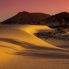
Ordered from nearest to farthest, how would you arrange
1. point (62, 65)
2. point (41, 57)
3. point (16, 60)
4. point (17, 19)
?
point (62, 65) → point (16, 60) → point (41, 57) → point (17, 19)

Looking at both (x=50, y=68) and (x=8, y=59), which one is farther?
(x=8, y=59)

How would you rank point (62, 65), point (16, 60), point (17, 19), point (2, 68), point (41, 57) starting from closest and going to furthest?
point (2, 68)
point (62, 65)
point (16, 60)
point (41, 57)
point (17, 19)

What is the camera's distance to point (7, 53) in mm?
8672

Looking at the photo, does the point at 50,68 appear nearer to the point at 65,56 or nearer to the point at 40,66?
the point at 40,66

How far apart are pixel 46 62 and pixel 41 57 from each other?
863mm

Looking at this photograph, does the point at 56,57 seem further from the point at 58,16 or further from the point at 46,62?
the point at 58,16

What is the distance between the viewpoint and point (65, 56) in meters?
8.65

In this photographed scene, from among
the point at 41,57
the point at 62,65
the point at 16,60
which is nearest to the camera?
the point at 62,65

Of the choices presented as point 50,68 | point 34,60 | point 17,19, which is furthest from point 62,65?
point 17,19

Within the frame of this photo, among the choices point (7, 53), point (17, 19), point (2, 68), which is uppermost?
point (17, 19)

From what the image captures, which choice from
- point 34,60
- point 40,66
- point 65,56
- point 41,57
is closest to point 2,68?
point 40,66

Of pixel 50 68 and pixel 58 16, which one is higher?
pixel 58 16

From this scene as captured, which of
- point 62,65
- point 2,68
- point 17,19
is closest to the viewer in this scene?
point 2,68

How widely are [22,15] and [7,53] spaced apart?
31.5 m
